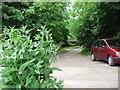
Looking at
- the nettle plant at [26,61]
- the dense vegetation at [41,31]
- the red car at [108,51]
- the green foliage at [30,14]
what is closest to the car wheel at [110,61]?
the red car at [108,51]

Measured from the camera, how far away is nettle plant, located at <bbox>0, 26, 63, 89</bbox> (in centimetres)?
359

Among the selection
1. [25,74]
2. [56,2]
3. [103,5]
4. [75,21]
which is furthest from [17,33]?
[75,21]

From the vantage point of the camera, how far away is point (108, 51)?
43.2 feet

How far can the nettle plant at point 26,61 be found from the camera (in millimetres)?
3592

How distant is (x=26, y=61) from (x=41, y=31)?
1.97 ft

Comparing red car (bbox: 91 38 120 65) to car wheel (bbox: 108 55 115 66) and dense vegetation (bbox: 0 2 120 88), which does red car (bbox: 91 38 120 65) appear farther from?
dense vegetation (bbox: 0 2 120 88)

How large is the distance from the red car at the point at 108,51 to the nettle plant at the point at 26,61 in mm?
9056

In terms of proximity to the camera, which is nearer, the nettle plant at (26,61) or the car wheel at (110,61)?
the nettle plant at (26,61)

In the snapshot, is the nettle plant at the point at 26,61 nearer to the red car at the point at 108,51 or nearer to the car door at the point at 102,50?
the red car at the point at 108,51

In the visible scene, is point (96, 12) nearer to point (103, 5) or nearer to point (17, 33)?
point (103, 5)

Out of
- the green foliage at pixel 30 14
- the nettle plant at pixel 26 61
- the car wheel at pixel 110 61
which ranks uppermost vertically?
the green foliage at pixel 30 14

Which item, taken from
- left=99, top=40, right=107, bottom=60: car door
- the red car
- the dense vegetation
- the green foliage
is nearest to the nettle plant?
the dense vegetation

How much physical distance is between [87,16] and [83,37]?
2284 mm

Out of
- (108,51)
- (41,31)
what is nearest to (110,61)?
(108,51)
